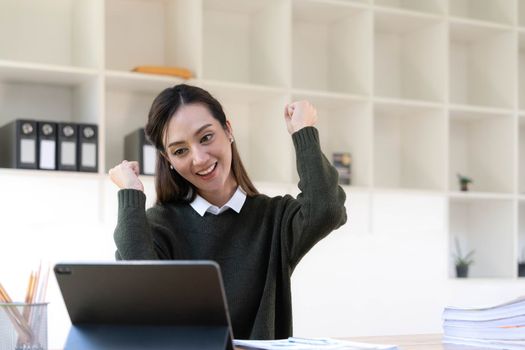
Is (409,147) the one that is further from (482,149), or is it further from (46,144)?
(46,144)

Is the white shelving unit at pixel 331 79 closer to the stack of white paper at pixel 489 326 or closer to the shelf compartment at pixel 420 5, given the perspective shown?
the shelf compartment at pixel 420 5

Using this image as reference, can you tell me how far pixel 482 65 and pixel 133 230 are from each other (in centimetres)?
332

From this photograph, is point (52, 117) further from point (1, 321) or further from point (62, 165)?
point (1, 321)

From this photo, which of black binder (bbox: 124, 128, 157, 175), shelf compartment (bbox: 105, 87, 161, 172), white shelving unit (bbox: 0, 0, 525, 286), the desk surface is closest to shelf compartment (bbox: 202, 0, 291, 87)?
white shelving unit (bbox: 0, 0, 525, 286)

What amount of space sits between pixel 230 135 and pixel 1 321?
704 mm

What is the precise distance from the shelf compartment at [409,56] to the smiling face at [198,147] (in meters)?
2.43

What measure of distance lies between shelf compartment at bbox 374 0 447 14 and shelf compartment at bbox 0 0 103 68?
5.04 feet

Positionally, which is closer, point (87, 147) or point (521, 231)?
point (87, 147)

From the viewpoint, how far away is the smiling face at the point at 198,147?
2072 mm

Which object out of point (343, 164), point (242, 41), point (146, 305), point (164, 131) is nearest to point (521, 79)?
point (343, 164)

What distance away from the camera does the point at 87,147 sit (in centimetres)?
361

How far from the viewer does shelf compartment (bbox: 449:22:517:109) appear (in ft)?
15.3

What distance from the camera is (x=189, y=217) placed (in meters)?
2.19

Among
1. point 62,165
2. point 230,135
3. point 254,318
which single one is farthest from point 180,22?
point 254,318
